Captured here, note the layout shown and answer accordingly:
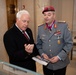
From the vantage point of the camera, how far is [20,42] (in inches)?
63.1

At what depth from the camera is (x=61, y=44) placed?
175 cm

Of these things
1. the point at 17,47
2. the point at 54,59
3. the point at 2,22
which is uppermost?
the point at 2,22

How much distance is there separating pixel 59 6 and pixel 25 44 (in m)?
3.00

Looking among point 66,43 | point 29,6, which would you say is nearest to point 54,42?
point 66,43

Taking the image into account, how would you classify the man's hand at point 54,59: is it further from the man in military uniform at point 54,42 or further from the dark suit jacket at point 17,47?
the dark suit jacket at point 17,47

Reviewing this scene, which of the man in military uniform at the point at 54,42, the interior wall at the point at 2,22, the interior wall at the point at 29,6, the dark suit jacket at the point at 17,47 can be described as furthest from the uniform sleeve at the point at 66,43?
the interior wall at the point at 29,6

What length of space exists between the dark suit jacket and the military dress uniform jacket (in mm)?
219

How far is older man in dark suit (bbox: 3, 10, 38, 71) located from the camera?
61.0 inches

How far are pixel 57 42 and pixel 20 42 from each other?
1.49 ft

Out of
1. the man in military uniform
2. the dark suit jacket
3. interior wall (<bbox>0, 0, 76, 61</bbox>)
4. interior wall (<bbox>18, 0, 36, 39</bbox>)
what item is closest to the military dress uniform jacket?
the man in military uniform

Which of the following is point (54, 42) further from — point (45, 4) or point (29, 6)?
point (29, 6)

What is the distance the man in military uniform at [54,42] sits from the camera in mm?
1723

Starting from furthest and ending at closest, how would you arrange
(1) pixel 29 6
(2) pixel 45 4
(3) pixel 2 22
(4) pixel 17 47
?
(1) pixel 29 6 < (2) pixel 45 4 < (3) pixel 2 22 < (4) pixel 17 47

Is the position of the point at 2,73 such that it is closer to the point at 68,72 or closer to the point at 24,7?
the point at 68,72
